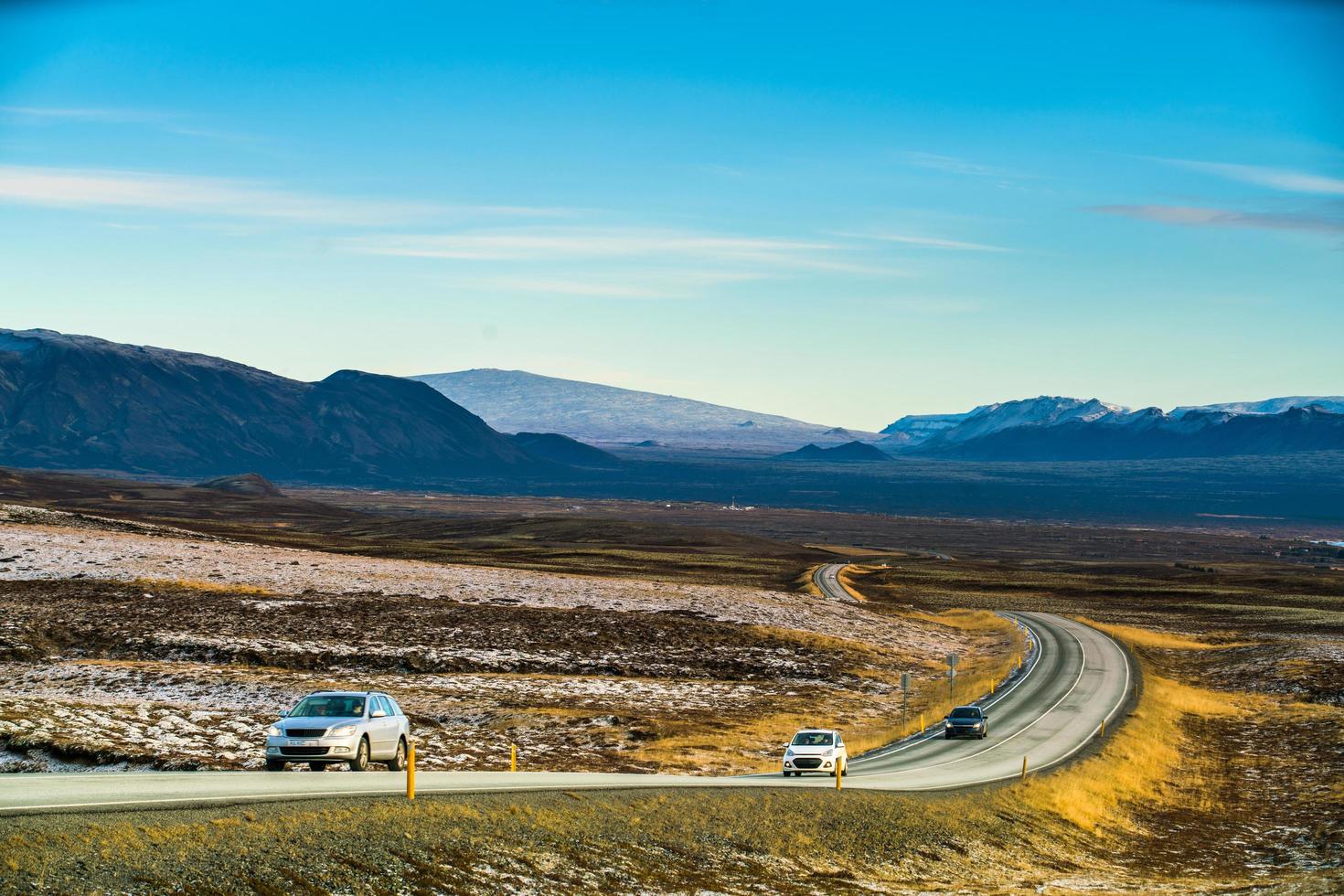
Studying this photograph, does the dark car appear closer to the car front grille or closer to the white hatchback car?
the white hatchback car

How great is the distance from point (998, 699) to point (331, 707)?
40.4m

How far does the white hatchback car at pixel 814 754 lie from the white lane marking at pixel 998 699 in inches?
214

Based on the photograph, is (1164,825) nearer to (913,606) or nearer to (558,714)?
(558,714)

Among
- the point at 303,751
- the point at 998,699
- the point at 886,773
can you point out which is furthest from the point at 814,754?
the point at 998,699

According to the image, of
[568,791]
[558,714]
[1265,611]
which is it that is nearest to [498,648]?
[558,714]

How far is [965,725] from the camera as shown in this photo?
49.2m

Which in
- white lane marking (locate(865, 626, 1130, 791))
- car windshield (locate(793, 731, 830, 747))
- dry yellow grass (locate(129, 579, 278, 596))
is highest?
car windshield (locate(793, 731, 830, 747))

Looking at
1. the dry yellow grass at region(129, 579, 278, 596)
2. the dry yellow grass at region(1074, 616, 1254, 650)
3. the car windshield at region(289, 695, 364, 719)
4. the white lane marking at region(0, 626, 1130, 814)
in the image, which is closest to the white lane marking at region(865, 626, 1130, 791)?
the white lane marking at region(0, 626, 1130, 814)

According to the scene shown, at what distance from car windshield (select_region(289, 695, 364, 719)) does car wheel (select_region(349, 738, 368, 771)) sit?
70cm

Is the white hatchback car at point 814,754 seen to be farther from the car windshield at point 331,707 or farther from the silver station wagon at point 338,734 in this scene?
the car windshield at point 331,707

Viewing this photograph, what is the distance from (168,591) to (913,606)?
214 feet

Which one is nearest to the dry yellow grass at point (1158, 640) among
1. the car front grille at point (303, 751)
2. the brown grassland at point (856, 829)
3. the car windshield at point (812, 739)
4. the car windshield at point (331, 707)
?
the brown grassland at point (856, 829)

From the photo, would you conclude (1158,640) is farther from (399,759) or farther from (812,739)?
(399,759)

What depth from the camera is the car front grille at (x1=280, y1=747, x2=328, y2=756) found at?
2742 cm
